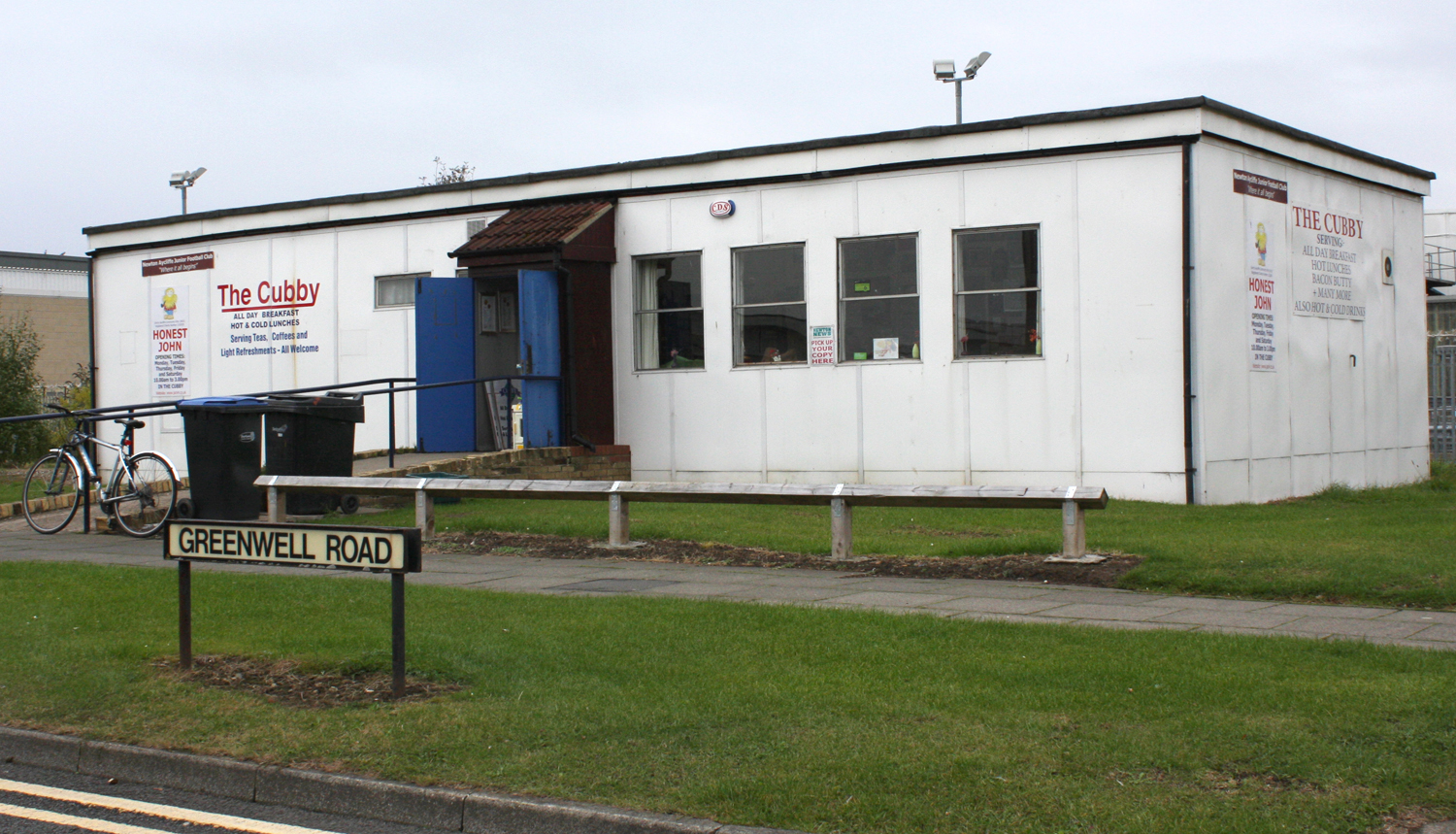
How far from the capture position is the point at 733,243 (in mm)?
18359

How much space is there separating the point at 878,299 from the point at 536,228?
495cm

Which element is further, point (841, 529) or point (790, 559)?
point (790, 559)

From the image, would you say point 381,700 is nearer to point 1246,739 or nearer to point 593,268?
point 1246,739

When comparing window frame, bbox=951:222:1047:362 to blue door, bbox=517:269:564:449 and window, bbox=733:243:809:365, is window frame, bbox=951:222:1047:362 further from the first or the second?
blue door, bbox=517:269:564:449

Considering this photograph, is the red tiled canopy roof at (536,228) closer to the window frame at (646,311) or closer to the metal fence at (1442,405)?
the window frame at (646,311)

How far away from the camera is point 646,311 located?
19047 millimetres

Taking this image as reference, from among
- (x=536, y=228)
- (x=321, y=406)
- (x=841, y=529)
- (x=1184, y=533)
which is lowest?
(x=1184, y=533)

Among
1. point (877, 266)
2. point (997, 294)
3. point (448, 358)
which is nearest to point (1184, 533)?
point (997, 294)

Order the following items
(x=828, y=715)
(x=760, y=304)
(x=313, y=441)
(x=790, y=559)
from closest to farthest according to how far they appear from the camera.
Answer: (x=828, y=715), (x=790, y=559), (x=313, y=441), (x=760, y=304)

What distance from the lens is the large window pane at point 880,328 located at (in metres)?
17.3

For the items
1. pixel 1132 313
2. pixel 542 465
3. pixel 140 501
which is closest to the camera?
pixel 140 501

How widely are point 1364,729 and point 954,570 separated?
5496 millimetres

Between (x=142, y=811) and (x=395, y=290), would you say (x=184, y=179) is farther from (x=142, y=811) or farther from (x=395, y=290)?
(x=142, y=811)

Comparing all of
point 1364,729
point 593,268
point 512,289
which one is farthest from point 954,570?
point 512,289
